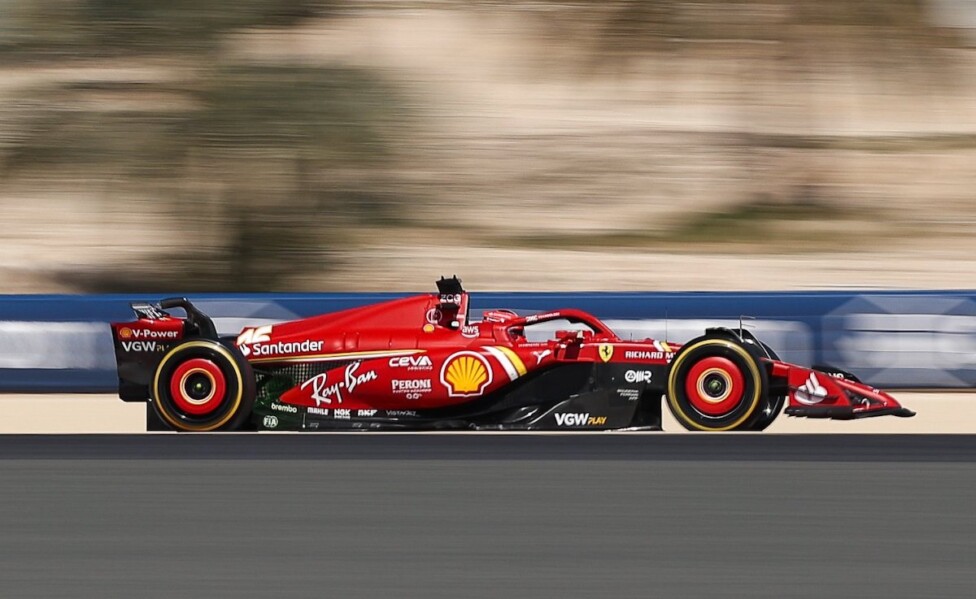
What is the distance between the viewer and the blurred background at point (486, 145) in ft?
58.6

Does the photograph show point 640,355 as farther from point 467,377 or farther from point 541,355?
point 467,377

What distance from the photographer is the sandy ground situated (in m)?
9.71

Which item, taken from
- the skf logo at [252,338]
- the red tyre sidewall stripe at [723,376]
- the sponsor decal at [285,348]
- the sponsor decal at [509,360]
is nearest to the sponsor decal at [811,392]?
the red tyre sidewall stripe at [723,376]

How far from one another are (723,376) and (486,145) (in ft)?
67.9

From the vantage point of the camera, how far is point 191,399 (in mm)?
9469

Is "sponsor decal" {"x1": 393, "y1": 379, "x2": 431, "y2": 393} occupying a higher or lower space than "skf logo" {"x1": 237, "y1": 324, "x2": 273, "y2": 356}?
lower

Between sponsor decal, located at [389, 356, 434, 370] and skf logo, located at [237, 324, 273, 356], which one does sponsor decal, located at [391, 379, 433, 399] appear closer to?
sponsor decal, located at [389, 356, 434, 370]

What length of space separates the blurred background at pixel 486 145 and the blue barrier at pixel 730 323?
611cm

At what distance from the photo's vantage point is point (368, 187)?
18.4 meters

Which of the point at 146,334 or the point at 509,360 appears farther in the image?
the point at 146,334

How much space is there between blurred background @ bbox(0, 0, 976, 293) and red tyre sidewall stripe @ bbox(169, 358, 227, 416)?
27.6 ft

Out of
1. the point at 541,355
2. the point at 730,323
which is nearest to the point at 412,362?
the point at 541,355

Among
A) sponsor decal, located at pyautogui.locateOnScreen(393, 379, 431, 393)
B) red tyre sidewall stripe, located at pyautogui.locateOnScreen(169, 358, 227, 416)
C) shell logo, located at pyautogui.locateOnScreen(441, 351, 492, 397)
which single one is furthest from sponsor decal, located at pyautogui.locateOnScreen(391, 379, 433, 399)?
red tyre sidewall stripe, located at pyautogui.locateOnScreen(169, 358, 227, 416)

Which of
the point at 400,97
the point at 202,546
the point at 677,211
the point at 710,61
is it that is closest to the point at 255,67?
the point at 400,97
